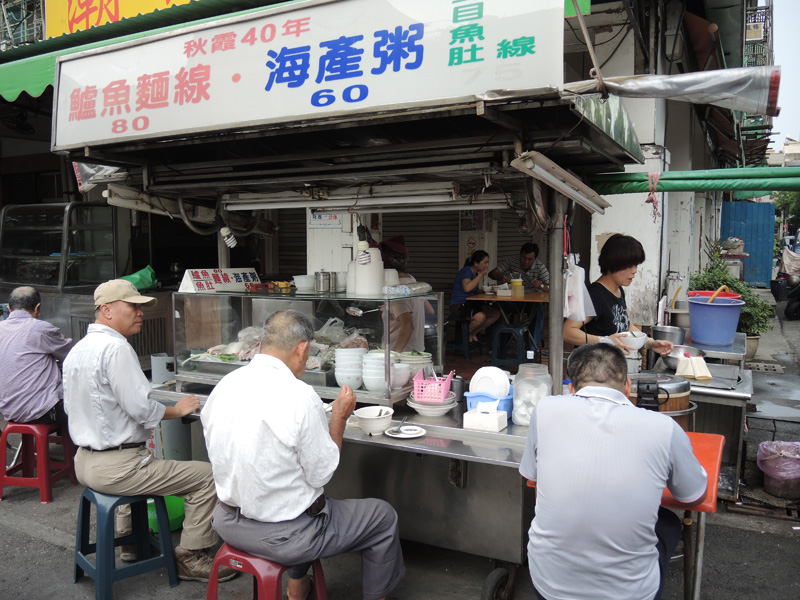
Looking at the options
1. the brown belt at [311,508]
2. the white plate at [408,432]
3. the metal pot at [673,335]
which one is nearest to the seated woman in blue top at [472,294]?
the metal pot at [673,335]

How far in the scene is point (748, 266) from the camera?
17.4m

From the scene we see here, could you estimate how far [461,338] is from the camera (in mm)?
8062

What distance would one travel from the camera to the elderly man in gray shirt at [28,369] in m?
4.47

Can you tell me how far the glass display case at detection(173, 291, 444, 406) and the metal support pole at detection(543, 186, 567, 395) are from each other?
2.97 ft

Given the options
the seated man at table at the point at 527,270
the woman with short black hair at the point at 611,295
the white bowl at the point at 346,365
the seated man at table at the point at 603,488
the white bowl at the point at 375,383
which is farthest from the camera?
the seated man at table at the point at 527,270

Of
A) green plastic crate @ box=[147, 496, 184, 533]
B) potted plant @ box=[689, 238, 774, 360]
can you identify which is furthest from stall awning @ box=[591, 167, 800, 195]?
potted plant @ box=[689, 238, 774, 360]

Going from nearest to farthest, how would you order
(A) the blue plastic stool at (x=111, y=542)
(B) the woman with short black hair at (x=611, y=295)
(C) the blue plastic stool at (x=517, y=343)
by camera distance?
(A) the blue plastic stool at (x=111, y=542) < (B) the woman with short black hair at (x=611, y=295) < (C) the blue plastic stool at (x=517, y=343)

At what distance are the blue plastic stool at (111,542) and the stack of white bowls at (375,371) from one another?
1355 millimetres

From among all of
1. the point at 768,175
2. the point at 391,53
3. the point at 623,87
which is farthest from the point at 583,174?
the point at 391,53

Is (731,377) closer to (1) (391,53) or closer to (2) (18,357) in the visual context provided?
(1) (391,53)

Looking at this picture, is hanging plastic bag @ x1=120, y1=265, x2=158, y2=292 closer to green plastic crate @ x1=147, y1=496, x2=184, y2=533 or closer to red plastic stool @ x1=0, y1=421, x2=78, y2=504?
red plastic stool @ x1=0, y1=421, x2=78, y2=504

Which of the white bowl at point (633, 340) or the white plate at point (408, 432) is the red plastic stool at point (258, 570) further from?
the white bowl at point (633, 340)

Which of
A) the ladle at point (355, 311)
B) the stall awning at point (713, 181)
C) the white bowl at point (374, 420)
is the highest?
the stall awning at point (713, 181)

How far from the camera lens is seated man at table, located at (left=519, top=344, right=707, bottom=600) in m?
2.00
